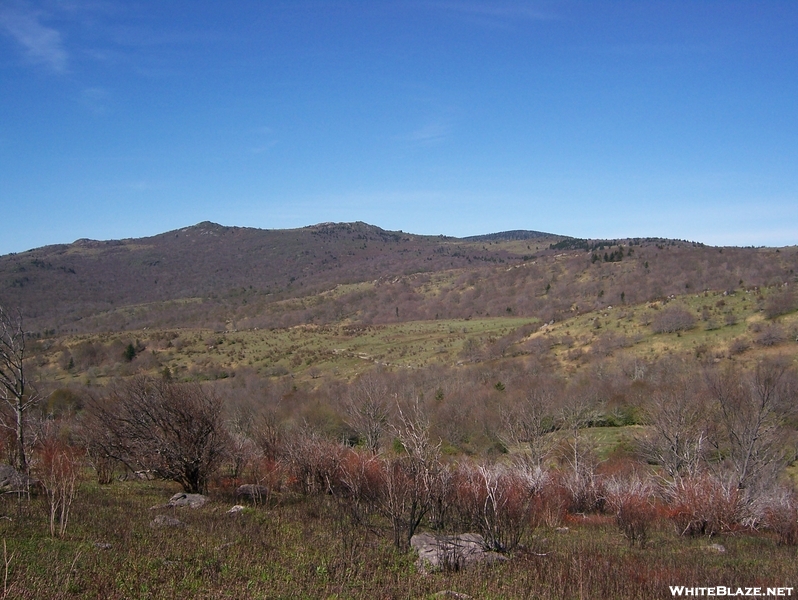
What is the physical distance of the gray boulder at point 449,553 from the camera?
31.0 ft

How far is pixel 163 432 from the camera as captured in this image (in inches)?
603

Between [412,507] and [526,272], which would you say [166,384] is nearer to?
[412,507]

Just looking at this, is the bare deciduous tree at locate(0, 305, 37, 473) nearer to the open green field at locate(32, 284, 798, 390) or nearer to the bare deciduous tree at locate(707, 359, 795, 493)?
the bare deciduous tree at locate(707, 359, 795, 493)

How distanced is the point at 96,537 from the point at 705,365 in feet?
161

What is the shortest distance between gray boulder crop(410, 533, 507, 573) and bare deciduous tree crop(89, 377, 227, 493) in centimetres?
794

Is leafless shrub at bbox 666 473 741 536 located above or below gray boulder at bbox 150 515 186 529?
below

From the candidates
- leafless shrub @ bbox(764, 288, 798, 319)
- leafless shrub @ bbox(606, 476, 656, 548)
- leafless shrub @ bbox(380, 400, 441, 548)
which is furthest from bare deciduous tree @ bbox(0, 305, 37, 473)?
leafless shrub @ bbox(764, 288, 798, 319)

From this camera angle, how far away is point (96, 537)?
32.0 feet

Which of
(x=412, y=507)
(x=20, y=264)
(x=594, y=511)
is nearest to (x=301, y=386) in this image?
(x=594, y=511)

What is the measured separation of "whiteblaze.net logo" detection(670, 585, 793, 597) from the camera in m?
8.41

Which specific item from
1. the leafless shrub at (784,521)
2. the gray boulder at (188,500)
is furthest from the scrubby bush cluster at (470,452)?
the gray boulder at (188,500)

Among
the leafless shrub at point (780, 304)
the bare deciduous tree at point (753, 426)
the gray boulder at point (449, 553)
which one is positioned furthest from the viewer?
the leafless shrub at point (780, 304)

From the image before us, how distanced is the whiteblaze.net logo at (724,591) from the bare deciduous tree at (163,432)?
40.0 feet

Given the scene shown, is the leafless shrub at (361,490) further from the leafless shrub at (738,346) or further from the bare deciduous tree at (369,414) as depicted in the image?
the leafless shrub at (738,346)
